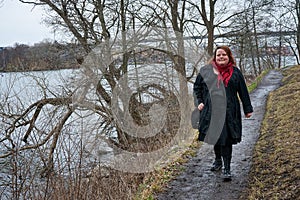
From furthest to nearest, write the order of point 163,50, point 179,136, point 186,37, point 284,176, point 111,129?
point 186,37 → point 163,50 → point 111,129 → point 179,136 → point 284,176

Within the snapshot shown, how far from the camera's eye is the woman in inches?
161

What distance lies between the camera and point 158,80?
10273mm

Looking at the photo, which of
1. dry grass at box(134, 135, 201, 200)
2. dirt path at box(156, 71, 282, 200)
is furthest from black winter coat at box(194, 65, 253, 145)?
dry grass at box(134, 135, 201, 200)

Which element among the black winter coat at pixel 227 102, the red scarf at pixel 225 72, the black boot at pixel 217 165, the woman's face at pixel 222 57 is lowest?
the black boot at pixel 217 165

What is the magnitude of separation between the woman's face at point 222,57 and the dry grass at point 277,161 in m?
1.49

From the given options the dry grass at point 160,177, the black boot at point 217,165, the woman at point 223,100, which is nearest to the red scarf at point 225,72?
the woman at point 223,100

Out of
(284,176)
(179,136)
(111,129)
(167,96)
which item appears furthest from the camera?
(111,129)

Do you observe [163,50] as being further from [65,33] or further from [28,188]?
[28,188]

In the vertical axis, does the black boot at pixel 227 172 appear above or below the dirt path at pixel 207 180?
above

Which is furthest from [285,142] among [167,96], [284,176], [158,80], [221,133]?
[158,80]

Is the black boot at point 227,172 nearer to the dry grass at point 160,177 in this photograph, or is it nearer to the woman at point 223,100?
the woman at point 223,100

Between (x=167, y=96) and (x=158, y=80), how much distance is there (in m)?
0.93

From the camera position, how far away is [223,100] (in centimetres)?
409

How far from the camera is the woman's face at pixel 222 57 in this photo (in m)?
4.09
